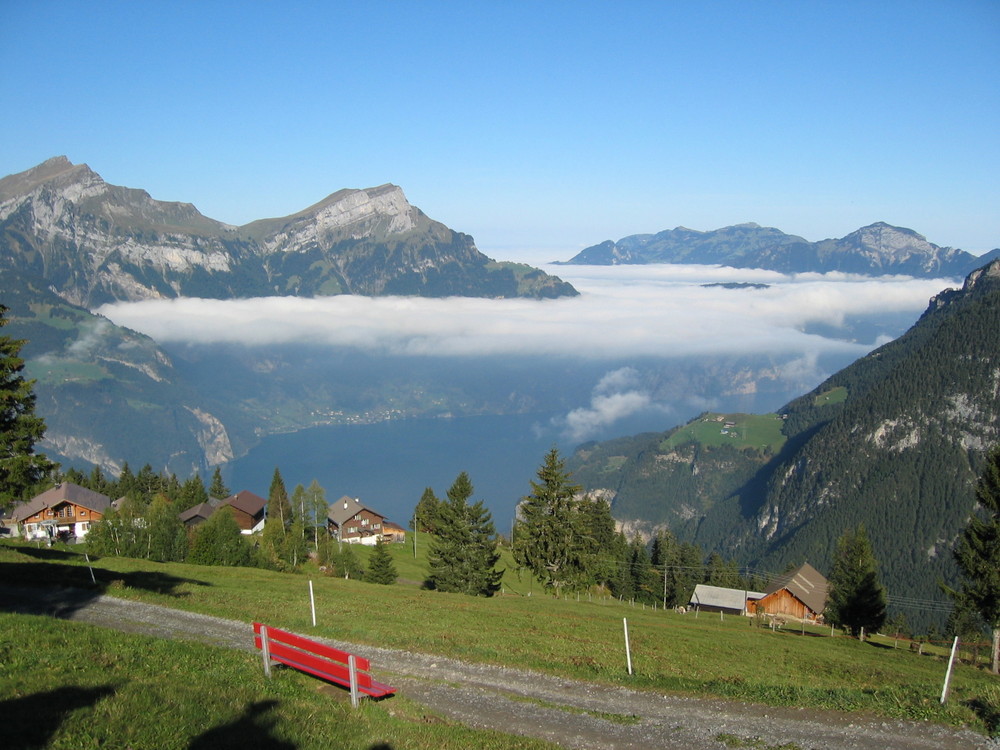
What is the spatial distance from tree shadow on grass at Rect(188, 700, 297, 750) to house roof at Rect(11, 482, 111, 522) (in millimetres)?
88170

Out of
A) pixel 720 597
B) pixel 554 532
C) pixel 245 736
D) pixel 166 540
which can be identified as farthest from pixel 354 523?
pixel 245 736

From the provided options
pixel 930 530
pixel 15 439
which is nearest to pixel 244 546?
pixel 15 439

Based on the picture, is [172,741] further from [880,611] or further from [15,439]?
[880,611]

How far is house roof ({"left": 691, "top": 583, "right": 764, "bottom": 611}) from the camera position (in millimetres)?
92000

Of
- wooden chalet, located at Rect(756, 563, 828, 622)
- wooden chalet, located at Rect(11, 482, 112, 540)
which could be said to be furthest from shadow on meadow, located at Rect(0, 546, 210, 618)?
wooden chalet, located at Rect(756, 563, 828, 622)

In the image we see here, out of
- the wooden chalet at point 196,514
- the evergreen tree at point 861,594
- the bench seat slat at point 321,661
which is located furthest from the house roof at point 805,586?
the bench seat slat at point 321,661

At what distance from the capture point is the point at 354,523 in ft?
375

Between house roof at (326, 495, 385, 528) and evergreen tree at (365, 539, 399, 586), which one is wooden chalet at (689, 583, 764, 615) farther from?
house roof at (326, 495, 385, 528)

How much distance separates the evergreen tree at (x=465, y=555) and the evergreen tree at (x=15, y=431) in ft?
87.5

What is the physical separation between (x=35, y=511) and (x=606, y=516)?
68.5 metres

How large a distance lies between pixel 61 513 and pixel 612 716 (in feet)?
309

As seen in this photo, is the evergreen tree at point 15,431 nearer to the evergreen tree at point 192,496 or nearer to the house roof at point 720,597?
the evergreen tree at point 192,496

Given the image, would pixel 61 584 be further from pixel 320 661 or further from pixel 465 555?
pixel 465 555

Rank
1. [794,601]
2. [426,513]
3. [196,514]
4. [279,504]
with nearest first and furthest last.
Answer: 1. [196,514]
2. [794,601]
3. [279,504]
4. [426,513]
